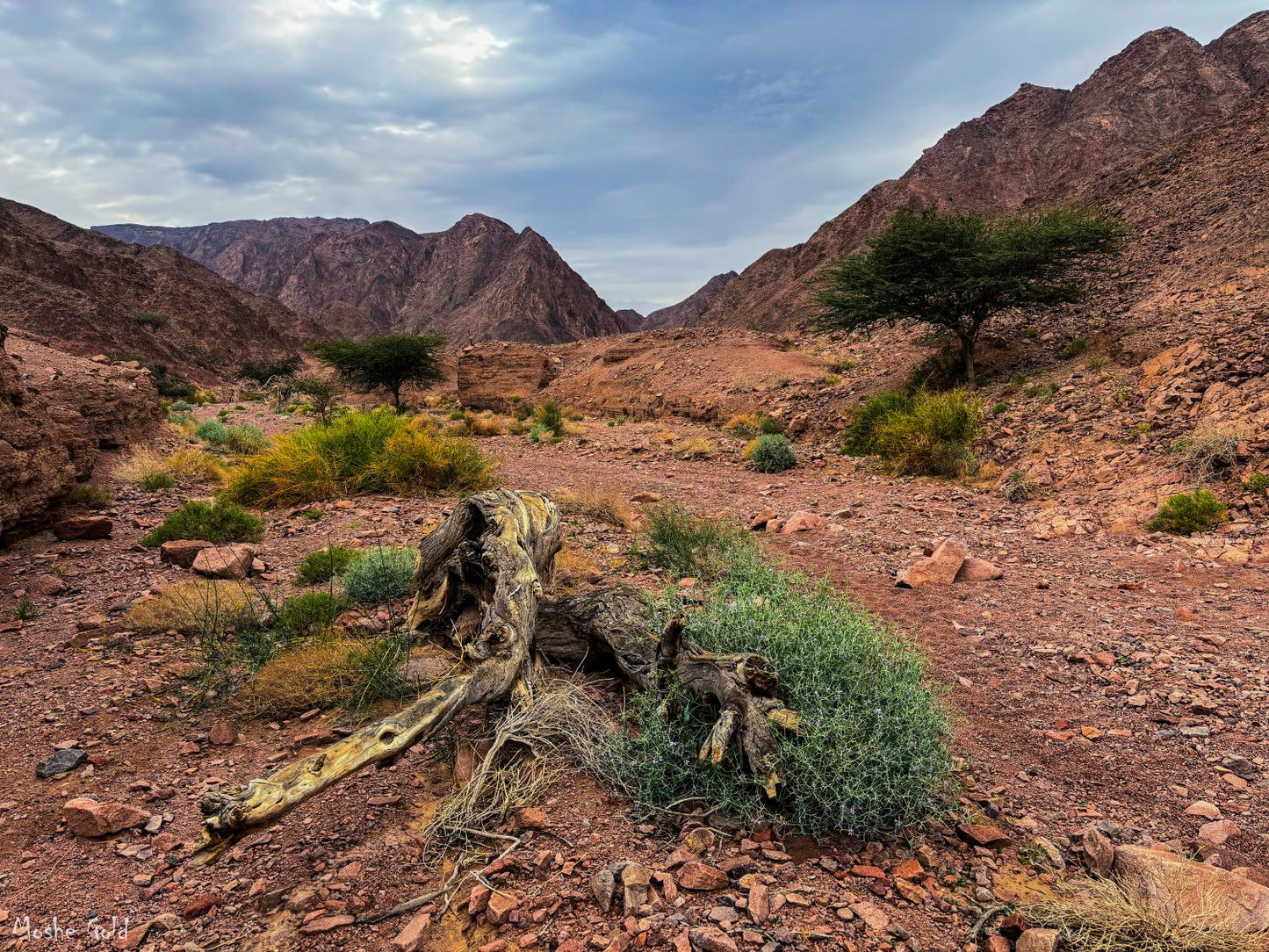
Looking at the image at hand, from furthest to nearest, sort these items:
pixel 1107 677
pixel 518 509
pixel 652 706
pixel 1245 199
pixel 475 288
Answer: pixel 475 288 → pixel 1245 199 → pixel 518 509 → pixel 1107 677 → pixel 652 706

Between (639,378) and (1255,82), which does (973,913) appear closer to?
(639,378)

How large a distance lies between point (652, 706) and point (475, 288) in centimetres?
12671

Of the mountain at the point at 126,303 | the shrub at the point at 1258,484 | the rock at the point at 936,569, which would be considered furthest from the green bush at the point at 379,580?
the mountain at the point at 126,303

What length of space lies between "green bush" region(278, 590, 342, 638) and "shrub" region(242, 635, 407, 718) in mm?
583

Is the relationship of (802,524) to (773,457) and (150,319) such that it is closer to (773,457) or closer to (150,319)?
(773,457)

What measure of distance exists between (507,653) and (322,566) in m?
3.26

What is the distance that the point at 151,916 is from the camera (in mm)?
2234

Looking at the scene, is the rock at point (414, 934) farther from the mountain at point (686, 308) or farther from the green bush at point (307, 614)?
the mountain at point (686, 308)

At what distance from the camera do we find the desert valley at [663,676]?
2184mm

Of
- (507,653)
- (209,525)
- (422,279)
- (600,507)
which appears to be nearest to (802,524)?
(600,507)

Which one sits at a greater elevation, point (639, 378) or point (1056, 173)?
point (1056, 173)

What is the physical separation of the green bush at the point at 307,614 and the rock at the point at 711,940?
128 inches

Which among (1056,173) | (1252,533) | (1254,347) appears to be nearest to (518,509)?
(1252,533)

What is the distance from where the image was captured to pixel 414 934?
209 cm
